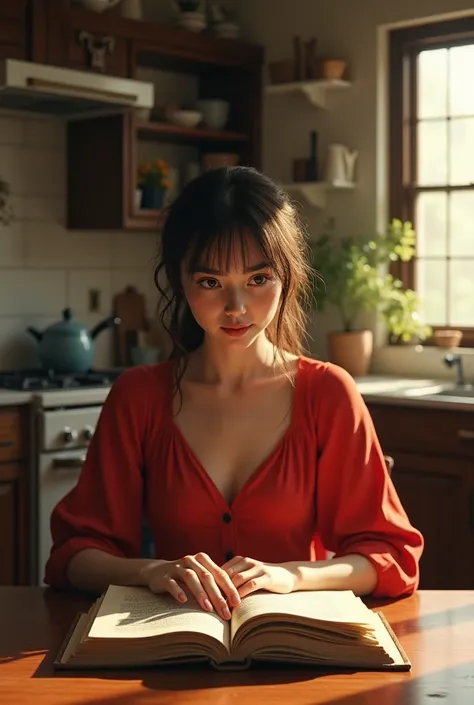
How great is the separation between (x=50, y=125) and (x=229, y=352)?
99.1 inches

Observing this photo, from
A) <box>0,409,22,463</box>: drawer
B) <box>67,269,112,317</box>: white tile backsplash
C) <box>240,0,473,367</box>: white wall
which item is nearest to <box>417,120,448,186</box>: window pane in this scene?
<box>240,0,473,367</box>: white wall

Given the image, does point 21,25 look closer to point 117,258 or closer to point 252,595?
point 117,258

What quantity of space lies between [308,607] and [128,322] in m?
3.16

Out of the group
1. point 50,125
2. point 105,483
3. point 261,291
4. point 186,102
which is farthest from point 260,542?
point 186,102

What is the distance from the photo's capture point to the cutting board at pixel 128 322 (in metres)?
4.47

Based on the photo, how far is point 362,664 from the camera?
1337mm

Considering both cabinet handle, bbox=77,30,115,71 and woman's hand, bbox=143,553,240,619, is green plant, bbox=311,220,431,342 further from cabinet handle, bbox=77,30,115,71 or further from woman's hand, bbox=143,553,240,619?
woman's hand, bbox=143,553,240,619

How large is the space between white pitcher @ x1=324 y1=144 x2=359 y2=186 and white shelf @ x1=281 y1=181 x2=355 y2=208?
0.07ft

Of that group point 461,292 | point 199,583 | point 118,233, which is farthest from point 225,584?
point 118,233

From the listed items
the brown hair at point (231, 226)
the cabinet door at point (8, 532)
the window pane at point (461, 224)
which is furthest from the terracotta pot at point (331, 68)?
the brown hair at point (231, 226)

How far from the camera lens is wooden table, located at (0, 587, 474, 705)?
48.7 inches

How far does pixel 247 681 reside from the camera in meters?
1.30

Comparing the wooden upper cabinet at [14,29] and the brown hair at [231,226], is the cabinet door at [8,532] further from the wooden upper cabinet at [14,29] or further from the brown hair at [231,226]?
the brown hair at [231,226]

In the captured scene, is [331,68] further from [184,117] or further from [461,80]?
[184,117]
